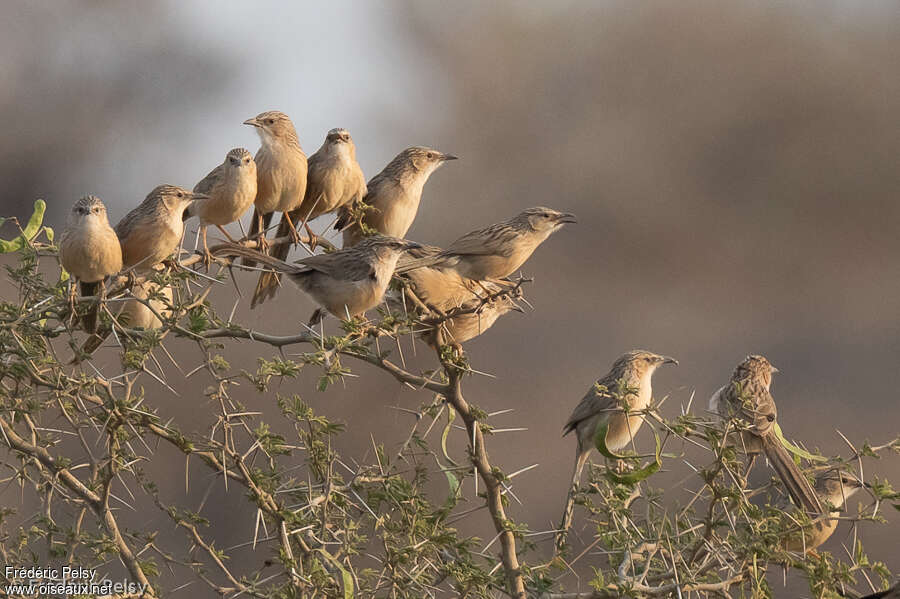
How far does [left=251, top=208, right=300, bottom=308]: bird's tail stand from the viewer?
3832 millimetres

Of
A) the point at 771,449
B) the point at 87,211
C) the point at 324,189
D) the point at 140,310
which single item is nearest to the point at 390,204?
the point at 324,189

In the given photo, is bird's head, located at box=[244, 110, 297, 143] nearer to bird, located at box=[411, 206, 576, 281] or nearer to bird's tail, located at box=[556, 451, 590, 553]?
bird, located at box=[411, 206, 576, 281]

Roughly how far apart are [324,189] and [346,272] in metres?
0.59

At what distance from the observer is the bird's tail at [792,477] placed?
3.74 m

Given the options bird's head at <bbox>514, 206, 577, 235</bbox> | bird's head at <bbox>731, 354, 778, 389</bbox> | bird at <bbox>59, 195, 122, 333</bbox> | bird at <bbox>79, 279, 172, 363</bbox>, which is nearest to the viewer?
bird at <bbox>79, 279, 172, 363</bbox>

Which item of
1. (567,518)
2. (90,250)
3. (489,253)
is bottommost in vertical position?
(567,518)

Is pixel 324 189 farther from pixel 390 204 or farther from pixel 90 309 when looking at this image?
pixel 90 309

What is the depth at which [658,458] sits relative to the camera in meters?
2.62

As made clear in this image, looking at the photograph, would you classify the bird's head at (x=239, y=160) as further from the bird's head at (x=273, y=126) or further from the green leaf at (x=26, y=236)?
the green leaf at (x=26, y=236)

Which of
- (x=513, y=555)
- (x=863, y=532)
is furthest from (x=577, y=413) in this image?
(x=863, y=532)

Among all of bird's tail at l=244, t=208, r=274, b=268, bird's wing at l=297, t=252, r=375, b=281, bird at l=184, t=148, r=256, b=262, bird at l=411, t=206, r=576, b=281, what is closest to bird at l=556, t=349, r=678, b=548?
bird at l=411, t=206, r=576, b=281

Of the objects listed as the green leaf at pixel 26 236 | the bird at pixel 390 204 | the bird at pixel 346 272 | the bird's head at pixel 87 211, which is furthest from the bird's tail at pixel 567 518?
the green leaf at pixel 26 236

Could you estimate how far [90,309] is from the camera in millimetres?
2998

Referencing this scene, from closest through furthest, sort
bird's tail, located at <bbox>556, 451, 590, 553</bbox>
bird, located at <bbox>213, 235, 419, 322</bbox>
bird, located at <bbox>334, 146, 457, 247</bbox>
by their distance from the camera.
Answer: bird's tail, located at <bbox>556, 451, 590, 553</bbox>, bird, located at <bbox>213, 235, 419, 322</bbox>, bird, located at <bbox>334, 146, 457, 247</bbox>
